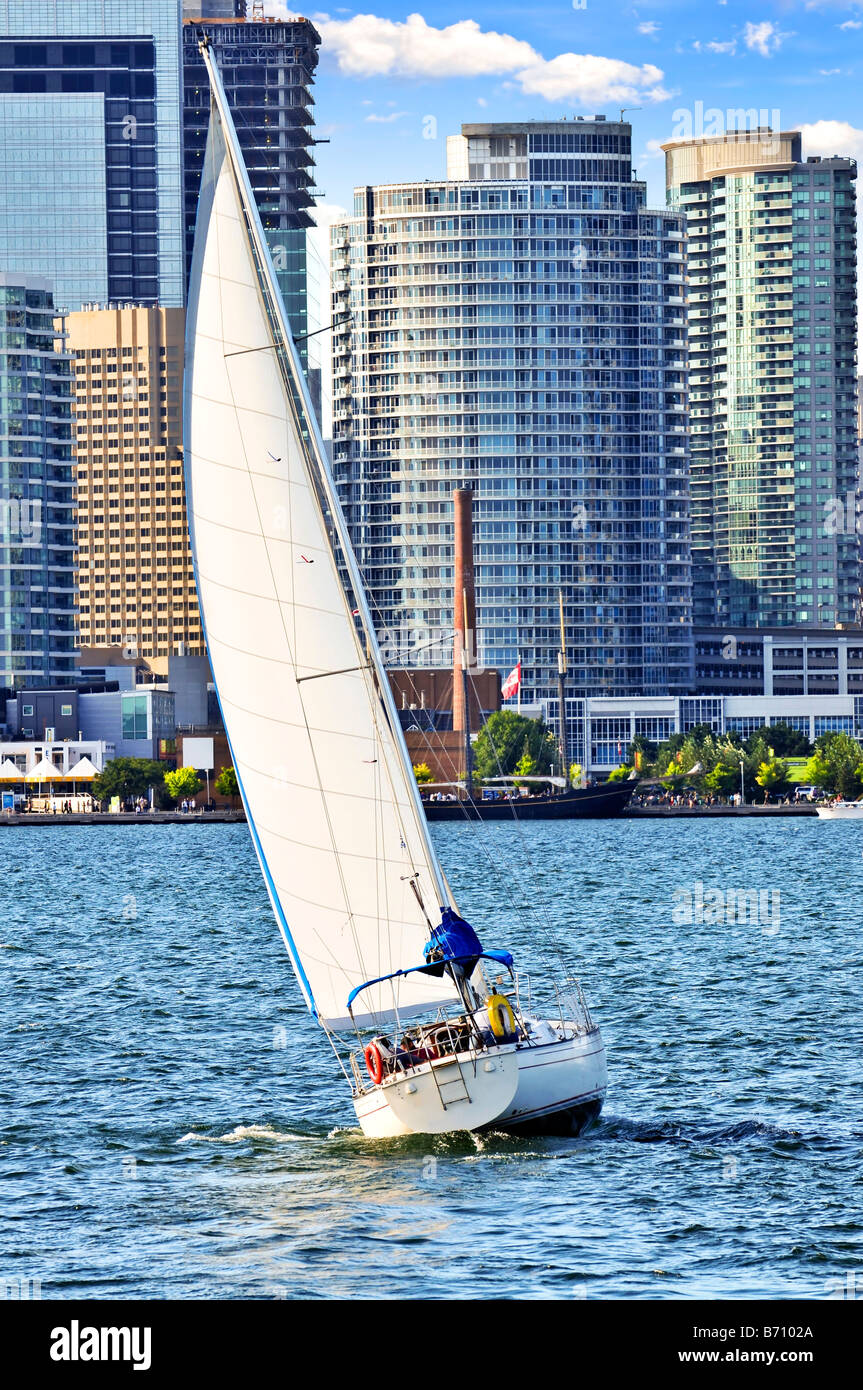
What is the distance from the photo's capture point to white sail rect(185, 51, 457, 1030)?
114ft

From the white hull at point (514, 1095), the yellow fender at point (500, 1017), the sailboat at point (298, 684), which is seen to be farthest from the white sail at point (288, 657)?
the white hull at point (514, 1095)

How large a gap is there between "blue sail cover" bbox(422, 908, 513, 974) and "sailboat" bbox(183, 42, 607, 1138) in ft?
0.85

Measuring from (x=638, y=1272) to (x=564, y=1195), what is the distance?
4218 millimetres

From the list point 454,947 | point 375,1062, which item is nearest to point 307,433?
point 454,947

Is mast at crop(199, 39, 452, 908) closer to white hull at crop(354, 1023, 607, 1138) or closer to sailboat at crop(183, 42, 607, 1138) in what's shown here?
sailboat at crop(183, 42, 607, 1138)

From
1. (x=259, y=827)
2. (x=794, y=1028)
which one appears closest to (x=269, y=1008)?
(x=794, y=1028)

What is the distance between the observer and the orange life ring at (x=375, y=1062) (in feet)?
109

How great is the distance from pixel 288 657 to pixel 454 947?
18.5 ft

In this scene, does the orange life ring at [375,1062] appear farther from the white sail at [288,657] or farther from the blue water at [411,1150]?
the white sail at [288,657]

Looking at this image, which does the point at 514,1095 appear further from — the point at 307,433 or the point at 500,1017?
the point at 307,433

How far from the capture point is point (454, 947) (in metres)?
33.4

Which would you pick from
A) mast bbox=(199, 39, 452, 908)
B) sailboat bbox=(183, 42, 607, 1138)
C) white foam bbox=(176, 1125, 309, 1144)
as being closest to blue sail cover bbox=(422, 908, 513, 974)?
sailboat bbox=(183, 42, 607, 1138)

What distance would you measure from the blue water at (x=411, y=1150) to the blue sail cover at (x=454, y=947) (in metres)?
2.89

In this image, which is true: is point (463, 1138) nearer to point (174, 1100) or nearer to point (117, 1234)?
point (117, 1234)
